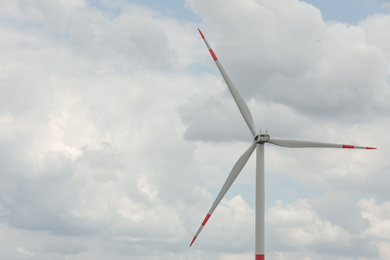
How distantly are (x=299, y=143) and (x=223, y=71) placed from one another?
18329 mm

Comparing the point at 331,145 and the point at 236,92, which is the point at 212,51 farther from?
the point at 331,145

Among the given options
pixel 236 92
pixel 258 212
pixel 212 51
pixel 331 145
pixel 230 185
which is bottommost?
pixel 258 212

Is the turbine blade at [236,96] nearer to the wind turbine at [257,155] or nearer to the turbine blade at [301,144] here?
the wind turbine at [257,155]

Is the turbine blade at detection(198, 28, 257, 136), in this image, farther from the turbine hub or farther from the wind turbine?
the turbine hub

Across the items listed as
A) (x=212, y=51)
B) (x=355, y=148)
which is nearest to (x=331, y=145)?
(x=355, y=148)

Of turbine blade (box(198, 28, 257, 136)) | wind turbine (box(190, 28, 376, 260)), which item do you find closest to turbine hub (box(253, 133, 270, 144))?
wind turbine (box(190, 28, 376, 260))

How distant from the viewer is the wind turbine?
85938 mm

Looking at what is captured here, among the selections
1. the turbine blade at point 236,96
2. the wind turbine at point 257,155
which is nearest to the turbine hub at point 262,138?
the wind turbine at point 257,155

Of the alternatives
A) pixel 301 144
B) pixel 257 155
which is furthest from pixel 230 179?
pixel 301 144

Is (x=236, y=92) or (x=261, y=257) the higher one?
(x=236, y=92)

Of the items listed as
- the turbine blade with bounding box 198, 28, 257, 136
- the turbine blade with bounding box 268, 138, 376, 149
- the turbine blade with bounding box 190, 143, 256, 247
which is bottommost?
the turbine blade with bounding box 190, 143, 256, 247

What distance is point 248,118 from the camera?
3750 inches

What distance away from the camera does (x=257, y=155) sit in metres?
88.6

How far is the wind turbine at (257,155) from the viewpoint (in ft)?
282
